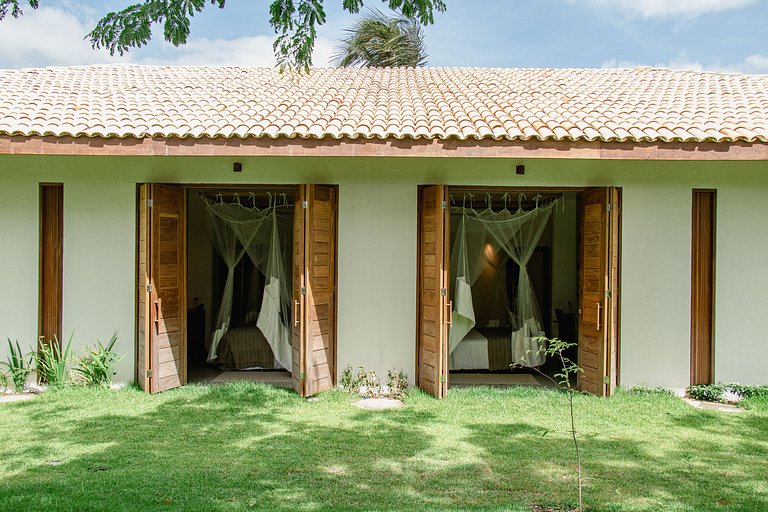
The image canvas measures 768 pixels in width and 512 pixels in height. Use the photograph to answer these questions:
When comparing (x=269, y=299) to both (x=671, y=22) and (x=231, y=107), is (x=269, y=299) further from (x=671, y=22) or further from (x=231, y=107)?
(x=671, y=22)

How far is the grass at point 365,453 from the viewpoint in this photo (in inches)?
160

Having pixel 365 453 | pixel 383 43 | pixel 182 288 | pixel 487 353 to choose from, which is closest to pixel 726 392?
pixel 487 353

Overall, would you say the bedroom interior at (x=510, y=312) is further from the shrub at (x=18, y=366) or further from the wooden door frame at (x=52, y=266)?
the shrub at (x=18, y=366)

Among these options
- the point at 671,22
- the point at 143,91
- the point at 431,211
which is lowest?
the point at 431,211

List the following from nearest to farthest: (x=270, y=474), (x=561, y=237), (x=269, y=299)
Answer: (x=270, y=474)
(x=269, y=299)
(x=561, y=237)

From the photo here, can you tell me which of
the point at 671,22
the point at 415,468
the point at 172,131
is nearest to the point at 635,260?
the point at 415,468

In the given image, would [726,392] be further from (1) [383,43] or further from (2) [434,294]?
(1) [383,43]

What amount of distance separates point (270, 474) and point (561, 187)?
4.75 metres

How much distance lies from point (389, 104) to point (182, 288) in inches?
137

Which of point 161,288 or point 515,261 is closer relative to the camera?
point 161,288

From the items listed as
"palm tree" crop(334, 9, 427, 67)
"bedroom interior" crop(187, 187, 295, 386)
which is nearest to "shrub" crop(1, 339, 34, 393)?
"bedroom interior" crop(187, 187, 295, 386)

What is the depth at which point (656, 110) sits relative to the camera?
7547mm

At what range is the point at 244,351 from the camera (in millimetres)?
8930

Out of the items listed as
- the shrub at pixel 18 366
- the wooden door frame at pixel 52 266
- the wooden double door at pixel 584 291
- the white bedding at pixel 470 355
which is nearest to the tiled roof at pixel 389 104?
the wooden double door at pixel 584 291
